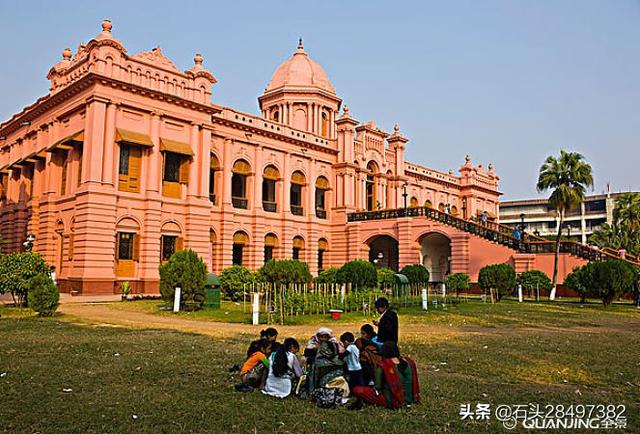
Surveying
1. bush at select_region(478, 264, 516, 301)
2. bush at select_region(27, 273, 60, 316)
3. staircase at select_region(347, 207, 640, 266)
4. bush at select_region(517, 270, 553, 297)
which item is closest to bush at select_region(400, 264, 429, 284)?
bush at select_region(478, 264, 516, 301)

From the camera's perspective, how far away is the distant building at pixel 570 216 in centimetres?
7669

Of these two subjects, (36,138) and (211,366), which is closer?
(211,366)

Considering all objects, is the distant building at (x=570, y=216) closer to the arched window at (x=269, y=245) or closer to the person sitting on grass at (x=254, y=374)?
the arched window at (x=269, y=245)

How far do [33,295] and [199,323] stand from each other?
5314 millimetres

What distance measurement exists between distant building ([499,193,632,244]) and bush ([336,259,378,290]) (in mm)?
54557

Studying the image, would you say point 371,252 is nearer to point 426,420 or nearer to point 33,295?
point 33,295

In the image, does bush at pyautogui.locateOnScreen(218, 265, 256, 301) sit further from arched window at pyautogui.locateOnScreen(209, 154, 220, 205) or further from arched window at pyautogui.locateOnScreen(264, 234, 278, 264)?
arched window at pyautogui.locateOnScreen(264, 234, 278, 264)

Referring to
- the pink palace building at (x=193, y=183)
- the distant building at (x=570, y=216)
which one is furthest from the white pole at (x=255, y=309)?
the distant building at (x=570, y=216)

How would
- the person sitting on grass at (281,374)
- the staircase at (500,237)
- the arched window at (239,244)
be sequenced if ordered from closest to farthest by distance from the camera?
the person sitting on grass at (281,374), the staircase at (500,237), the arched window at (239,244)

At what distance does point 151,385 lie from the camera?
762 centimetres

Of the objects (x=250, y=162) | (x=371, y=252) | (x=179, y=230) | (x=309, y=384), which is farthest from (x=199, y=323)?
(x=371, y=252)

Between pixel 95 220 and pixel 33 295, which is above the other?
pixel 95 220

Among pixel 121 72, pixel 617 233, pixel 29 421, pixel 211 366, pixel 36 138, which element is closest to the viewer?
pixel 29 421

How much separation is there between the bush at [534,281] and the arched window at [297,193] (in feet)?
52.5
